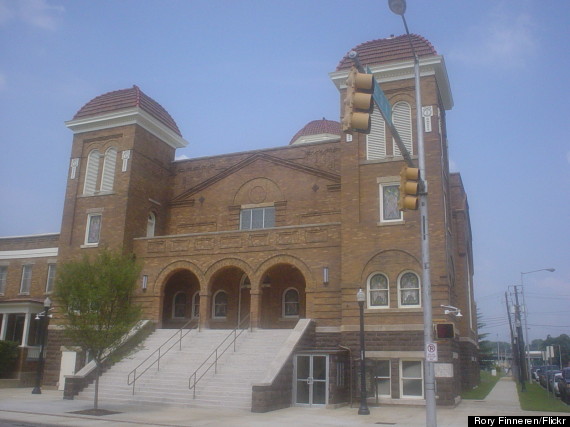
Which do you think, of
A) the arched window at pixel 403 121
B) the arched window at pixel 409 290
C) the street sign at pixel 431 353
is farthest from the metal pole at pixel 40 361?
the street sign at pixel 431 353

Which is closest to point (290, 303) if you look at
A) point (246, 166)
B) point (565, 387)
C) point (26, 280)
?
point (246, 166)

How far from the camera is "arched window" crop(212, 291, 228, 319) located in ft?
93.2

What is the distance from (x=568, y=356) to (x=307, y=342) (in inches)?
3359

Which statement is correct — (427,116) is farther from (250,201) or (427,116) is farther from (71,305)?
(71,305)

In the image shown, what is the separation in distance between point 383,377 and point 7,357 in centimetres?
1972

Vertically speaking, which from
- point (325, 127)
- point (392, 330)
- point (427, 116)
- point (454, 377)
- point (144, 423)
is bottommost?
point (144, 423)

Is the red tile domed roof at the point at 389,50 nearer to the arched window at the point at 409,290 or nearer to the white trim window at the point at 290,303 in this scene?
the arched window at the point at 409,290

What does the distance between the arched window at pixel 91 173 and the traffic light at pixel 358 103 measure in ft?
79.9

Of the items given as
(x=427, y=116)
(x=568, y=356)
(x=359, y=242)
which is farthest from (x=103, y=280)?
(x=568, y=356)

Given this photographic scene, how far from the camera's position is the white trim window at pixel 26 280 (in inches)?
1351

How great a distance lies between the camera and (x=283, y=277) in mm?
27375

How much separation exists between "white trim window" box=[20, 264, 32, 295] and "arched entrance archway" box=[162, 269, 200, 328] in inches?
412

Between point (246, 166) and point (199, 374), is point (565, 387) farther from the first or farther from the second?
point (246, 166)

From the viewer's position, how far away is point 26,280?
113 ft
